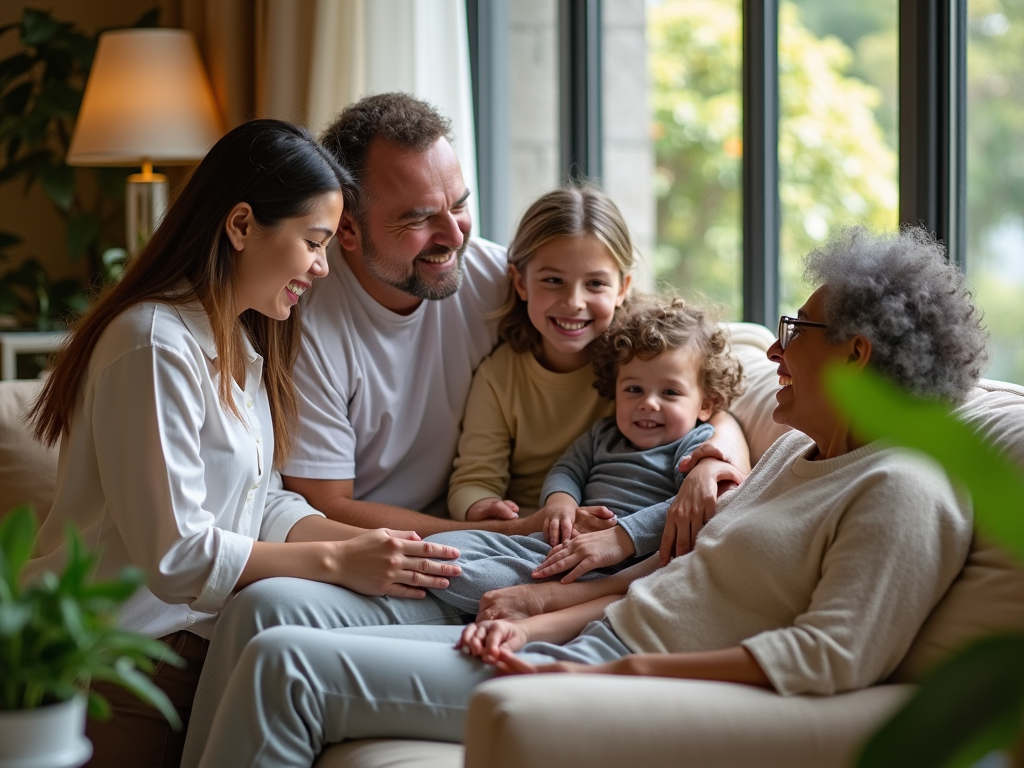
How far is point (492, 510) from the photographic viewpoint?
2072 millimetres

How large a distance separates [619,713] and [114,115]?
278 cm

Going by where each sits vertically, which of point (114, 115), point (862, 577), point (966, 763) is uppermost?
point (114, 115)

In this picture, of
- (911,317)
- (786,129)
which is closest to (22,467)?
(911,317)

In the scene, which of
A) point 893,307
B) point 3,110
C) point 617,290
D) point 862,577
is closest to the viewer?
point 862,577

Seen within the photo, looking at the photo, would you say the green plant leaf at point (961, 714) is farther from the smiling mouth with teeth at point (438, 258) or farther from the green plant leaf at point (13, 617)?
the smiling mouth with teeth at point (438, 258)

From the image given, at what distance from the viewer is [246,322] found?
79.7 inches

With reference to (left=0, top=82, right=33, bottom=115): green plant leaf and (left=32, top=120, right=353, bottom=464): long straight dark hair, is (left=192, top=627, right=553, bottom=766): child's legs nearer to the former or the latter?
(left=32, top=120, right=353, bottom=464): long straight dark hair

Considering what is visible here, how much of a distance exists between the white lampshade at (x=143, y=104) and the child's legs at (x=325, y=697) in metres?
2.24

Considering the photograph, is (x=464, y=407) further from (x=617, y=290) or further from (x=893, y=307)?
(x=893, y=307)

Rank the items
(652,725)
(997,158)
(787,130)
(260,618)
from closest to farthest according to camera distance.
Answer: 1. (652,725)
2. (260,618)
3. (997,158)
4. (787,130)

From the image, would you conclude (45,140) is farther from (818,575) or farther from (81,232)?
(818,575)

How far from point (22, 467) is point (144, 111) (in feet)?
4.93

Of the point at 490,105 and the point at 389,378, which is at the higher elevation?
the point at 490,105

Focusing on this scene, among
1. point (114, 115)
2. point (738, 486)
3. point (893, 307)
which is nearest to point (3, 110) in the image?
point (114, 115)
